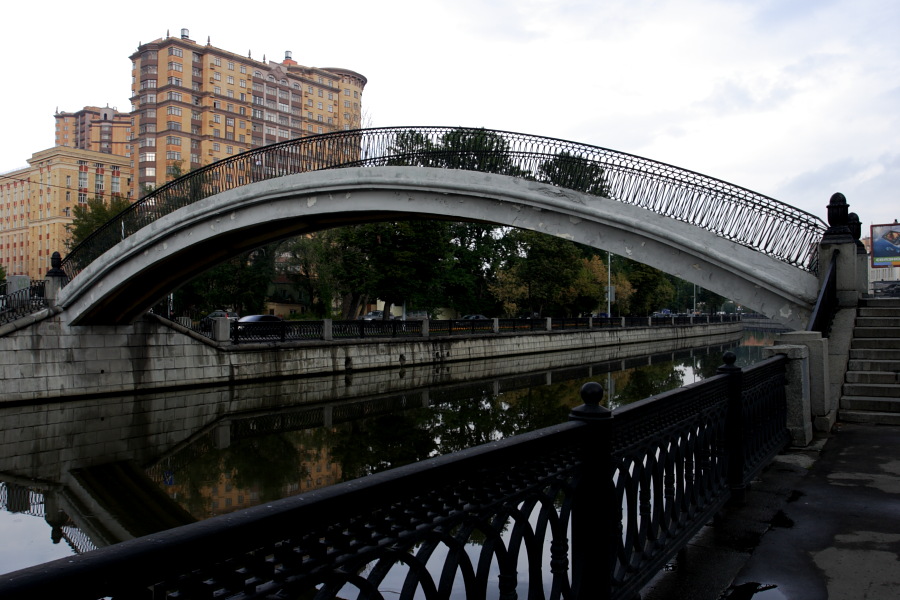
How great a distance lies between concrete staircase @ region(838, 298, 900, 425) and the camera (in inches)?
273

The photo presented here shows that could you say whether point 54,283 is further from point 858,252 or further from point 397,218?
point 858,252

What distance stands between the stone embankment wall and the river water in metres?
0.67

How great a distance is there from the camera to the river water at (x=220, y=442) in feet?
23.9

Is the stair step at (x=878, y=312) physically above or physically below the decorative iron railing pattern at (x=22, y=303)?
below

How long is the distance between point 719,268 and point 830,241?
5.77 feet

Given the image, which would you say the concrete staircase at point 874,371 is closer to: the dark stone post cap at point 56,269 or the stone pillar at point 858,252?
the stone pillar at point 858,252

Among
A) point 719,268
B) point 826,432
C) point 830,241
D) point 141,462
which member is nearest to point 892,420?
point 826,432

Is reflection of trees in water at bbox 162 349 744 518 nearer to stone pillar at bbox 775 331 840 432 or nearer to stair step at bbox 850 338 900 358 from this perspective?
stone pillar at bbox 775 331 840 432

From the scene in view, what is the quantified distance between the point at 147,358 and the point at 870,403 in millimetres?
16314

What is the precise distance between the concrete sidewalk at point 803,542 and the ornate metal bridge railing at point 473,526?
161 millimetres

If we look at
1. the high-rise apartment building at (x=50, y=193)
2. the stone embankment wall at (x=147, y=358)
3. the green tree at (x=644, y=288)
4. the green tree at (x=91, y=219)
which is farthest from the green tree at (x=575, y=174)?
the high-rise apartment building at (x=50, y=193)

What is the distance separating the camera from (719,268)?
9.80m

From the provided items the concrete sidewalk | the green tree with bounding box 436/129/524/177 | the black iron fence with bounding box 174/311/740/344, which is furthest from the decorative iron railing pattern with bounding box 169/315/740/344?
the concrete sidewalk

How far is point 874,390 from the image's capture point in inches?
281
